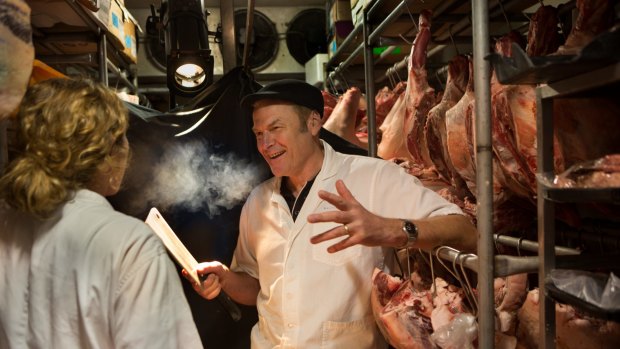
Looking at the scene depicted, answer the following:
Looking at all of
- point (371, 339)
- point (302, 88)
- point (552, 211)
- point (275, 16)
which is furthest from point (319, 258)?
point (275, 16)

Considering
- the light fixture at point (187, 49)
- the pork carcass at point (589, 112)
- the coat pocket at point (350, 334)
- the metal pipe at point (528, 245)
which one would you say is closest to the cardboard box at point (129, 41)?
the light fixture at point (187, 49)

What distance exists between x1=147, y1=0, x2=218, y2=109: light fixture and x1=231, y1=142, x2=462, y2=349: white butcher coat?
3.34 ft

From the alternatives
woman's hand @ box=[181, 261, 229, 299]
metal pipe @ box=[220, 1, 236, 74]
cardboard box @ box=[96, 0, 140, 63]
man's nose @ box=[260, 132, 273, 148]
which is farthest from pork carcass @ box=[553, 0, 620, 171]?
cardboard box @ box=[96, 0, 140, 63]

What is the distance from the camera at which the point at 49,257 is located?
1.22 m

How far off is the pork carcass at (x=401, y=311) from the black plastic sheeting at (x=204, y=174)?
3.11ft

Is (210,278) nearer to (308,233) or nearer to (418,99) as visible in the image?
(308,233)

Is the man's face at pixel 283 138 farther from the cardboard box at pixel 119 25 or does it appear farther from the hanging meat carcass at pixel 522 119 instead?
the cardboard box at pixel 119 25

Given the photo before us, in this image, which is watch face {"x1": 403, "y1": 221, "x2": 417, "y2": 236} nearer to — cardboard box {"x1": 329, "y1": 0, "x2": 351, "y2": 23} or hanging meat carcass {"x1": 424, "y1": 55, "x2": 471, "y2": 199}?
hanging meat carcass {"x1": 424, "y1": 55, "x2": 471, "y2": 199}

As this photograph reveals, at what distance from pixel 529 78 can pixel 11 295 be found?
4.09ft

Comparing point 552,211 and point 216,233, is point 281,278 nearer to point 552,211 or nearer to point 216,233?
point 216,233

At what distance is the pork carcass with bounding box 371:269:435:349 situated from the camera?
1.87m

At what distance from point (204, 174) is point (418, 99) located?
1.10m

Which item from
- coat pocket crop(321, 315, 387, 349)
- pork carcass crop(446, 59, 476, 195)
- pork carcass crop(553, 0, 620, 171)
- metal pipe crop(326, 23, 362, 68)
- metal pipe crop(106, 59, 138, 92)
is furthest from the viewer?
metal pipe crop(106, 59, 138, 92)

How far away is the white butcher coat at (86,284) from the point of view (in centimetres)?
120
